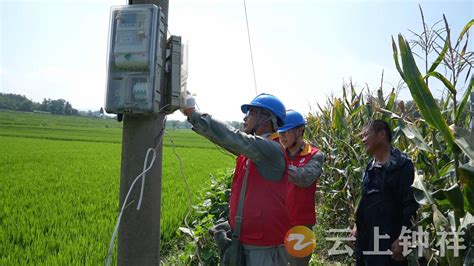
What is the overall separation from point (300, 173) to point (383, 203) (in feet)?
1.92

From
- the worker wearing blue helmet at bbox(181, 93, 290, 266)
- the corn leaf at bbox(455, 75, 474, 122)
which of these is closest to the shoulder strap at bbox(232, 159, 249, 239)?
the worker wearing blue helmet at bbox(181, 93, 290, 266)

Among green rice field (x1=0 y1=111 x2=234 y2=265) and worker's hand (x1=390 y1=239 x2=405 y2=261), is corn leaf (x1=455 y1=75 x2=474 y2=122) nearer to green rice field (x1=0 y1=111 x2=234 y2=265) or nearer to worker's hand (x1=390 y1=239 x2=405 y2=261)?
worker's hand (x1=390 y1=239 x2=405 y2=261)

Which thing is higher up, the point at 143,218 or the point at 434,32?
the point at 434,32

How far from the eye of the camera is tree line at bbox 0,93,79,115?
2978 inches

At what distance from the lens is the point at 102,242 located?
154 inches

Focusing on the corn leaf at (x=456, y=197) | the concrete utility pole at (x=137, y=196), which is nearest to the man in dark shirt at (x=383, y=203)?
the corn leaf at (x=456, y=197)

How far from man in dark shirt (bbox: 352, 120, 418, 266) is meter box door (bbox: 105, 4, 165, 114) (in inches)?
65.8

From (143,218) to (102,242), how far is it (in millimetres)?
2629

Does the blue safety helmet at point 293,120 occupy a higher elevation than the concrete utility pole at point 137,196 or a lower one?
higher

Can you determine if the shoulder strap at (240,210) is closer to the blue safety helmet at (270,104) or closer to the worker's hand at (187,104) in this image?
the blue safety helmet at (270,104)

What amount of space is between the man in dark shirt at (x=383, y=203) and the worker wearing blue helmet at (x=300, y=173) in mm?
382

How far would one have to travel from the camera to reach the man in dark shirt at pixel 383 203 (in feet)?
8.06

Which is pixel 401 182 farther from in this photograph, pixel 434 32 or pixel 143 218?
pixel 143 218

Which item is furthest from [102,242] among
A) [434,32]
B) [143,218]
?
[434,32]
